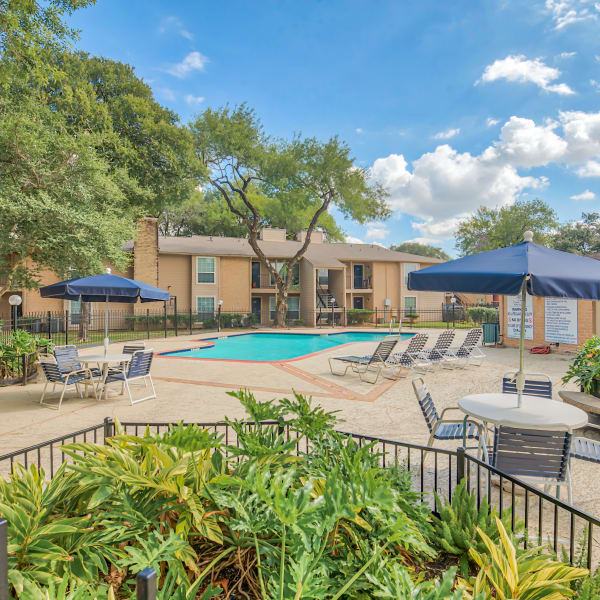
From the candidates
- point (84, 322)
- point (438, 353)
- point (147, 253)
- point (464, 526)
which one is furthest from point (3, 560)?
point (147, 253)

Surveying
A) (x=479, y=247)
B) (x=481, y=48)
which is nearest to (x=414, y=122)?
(x=481, y=48)

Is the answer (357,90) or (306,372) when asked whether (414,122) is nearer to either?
(357,90)

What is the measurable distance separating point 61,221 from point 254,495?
13649 millimetres

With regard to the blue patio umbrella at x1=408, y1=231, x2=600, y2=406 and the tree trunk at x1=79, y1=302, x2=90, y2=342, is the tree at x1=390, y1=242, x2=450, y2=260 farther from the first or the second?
the blue patio umbrella at x1=408, y1=231, x2=600, y2=406

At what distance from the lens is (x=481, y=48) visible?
12.8m

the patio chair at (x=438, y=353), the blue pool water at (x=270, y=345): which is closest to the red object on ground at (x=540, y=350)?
the patio chair at (x=438, y=353)

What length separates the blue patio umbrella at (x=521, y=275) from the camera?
3.75 metres

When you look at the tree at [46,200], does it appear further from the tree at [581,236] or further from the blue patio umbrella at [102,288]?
the tree at [581,236]

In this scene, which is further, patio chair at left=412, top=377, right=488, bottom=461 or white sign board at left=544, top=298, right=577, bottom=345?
white sign board at left=544, top=298, right=577, bottom=345

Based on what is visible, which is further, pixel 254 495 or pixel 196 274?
pixel 196 274

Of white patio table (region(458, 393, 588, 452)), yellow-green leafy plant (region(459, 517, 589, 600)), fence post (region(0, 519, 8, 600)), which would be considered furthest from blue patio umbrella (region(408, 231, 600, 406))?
fence post (region(0, 519, 8, 600))

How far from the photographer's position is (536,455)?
353cm

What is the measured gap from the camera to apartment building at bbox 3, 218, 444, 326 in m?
27.4

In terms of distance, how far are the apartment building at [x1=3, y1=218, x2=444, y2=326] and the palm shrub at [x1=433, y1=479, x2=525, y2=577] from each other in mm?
27215
